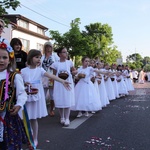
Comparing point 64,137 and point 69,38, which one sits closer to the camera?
point 64,137

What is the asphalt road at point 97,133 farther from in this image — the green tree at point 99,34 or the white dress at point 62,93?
the green tree at point 99,34

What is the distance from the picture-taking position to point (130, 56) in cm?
16250

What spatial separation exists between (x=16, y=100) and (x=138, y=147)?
276 centimetres

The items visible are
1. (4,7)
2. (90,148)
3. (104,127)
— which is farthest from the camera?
(4,7)

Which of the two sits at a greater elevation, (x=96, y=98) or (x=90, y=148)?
(x=96, y=98)

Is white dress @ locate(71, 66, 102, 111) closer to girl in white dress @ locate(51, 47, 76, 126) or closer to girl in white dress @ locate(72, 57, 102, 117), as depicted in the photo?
girl in white dress @ locate(72, 57, 102, 117)

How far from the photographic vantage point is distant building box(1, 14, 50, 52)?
35625mm

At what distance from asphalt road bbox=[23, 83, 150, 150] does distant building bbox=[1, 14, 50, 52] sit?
89.7ft

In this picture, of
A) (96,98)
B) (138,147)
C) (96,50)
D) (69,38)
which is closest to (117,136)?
(138,147)

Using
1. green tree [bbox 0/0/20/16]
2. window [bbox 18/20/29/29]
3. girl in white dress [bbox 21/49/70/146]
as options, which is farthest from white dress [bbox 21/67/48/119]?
window [bbox 18/20/29/29]

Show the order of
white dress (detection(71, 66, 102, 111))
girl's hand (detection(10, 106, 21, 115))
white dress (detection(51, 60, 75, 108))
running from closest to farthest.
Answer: girl's hand (detection(10, 106, 21, 115)) → white dress (detection(51, 60, 75, 108)) → white dress (detection(71, 66, 102, 111))

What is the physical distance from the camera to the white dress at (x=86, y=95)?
8.18 m

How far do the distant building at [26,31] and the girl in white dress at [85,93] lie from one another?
86.6 feet

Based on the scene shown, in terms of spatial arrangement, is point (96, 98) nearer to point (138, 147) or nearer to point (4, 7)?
point (138, 147)
